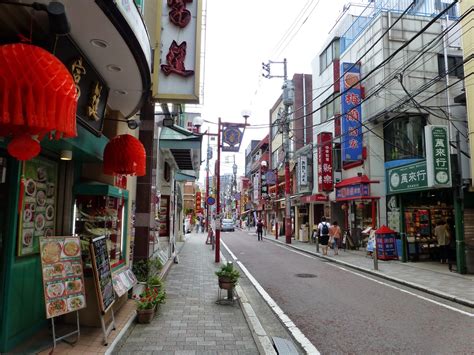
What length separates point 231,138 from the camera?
1580 cm

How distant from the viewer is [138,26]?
4.71 metres

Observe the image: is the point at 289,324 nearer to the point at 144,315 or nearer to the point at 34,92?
the point at 144,315

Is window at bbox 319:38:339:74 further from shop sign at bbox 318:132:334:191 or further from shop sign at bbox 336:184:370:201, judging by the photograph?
shop sign at bbox 336:184:370:201

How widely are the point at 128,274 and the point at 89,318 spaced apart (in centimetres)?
138

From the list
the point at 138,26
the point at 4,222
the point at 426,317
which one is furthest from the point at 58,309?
the point at 426,317

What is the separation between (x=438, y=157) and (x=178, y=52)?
33.2ft

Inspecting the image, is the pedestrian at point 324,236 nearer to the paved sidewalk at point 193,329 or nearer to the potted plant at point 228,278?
the paved sidewalk at point 193,329

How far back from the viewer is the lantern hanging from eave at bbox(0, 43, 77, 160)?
A: 2789 mm

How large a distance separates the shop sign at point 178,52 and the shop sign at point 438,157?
31.5 ft

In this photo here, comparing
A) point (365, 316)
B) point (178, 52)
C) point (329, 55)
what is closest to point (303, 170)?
point (329, 55)

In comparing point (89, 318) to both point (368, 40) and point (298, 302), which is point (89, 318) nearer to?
point (298, 302)

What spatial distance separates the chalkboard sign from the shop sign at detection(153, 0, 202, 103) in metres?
2.72

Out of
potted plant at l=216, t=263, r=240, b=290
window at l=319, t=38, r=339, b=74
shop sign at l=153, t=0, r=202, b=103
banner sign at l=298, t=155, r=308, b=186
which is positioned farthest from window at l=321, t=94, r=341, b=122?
shop sign at l=153, t=0, r=202, b=103

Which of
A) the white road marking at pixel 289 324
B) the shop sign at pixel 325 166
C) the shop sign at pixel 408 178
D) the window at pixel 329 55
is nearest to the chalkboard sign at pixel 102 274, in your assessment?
the white road marking at pixel 289 324
